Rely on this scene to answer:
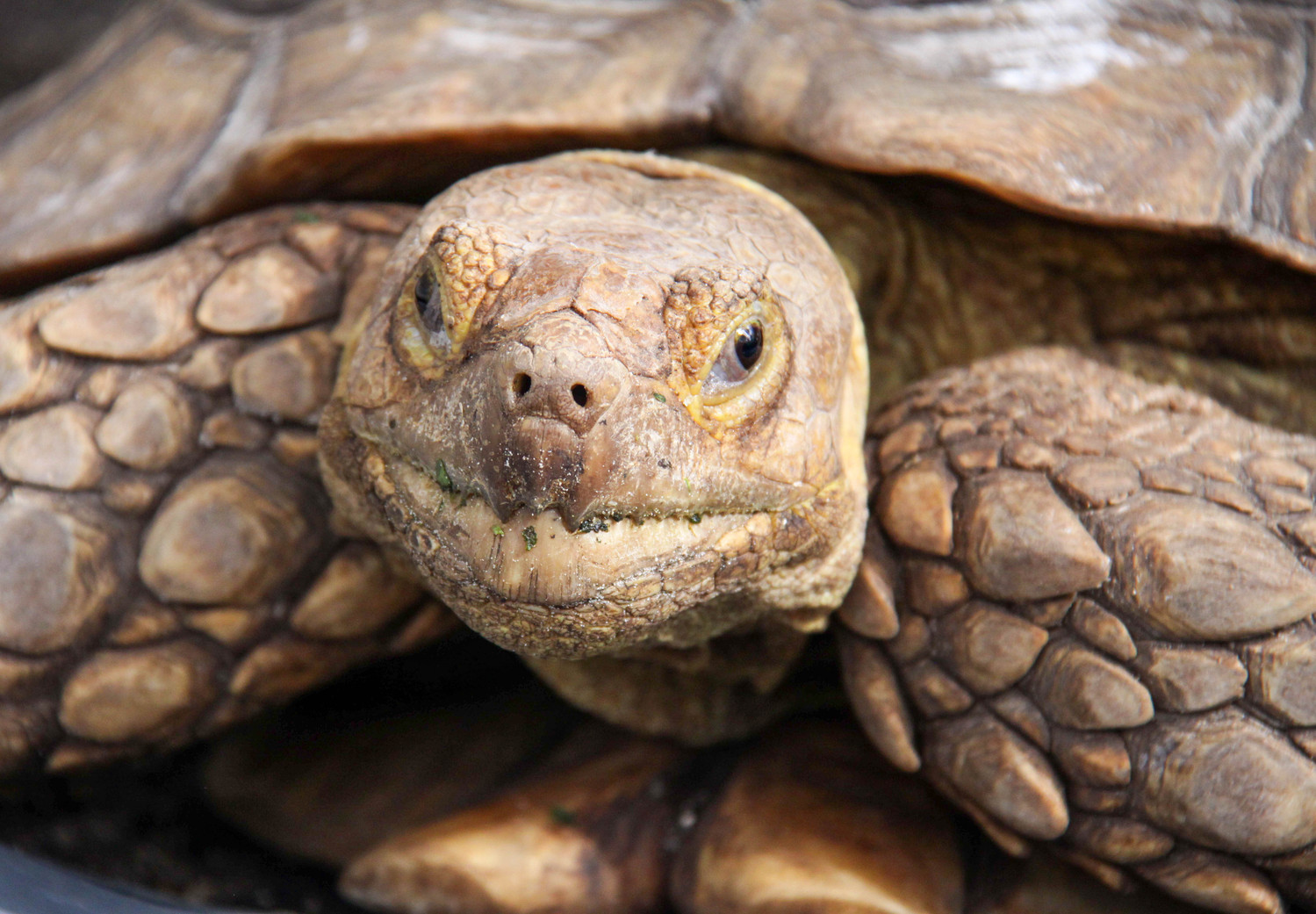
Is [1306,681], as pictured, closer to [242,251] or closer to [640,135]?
[640,135]

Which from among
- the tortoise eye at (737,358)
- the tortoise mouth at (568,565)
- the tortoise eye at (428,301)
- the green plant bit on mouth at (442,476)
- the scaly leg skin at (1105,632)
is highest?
the tortoise eye at (428,301)

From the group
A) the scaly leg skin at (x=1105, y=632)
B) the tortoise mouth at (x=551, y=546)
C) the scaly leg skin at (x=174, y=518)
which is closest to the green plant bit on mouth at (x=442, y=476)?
the tortoise mouth at (x=551, y=546)

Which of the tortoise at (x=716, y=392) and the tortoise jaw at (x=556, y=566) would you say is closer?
the tortoise jaw at (x=556, y=566)

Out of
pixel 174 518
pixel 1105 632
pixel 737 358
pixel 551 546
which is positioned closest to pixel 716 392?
pixel 737 358

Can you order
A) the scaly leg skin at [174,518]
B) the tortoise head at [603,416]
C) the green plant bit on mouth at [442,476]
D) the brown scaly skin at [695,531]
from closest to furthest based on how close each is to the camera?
the tortoise head at [603,416]
the green plant bit on mouth at [442,476]
the brown scaly skin at [695,531]
the scaly leg skin at [174,518]

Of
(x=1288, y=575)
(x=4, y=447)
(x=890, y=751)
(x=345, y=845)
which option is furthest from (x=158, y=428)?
(x=1288, y=575)

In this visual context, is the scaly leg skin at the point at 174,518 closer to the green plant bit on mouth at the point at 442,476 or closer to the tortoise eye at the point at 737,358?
the green plant bit on mouth at the point at 442,476

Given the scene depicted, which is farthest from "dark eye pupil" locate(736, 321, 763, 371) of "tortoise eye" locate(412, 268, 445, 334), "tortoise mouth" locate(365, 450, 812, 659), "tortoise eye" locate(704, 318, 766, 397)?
"tortoise eye" locate(412, 268, 445, 334)
